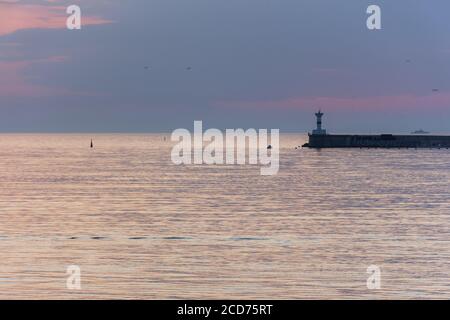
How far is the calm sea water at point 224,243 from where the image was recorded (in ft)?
85.9

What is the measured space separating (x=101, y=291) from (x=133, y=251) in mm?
9611

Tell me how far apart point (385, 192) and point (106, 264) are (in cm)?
4999

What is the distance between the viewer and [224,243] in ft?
124

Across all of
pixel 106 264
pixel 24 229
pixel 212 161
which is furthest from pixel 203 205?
pixel 212 161

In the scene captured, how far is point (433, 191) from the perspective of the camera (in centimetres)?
7862

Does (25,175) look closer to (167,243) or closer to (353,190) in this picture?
(353,190)

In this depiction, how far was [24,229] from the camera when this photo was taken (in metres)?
43.2

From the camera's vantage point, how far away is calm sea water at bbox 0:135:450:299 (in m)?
26.2

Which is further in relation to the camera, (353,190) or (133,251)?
(353,190)
